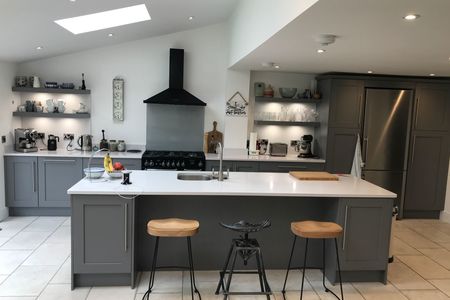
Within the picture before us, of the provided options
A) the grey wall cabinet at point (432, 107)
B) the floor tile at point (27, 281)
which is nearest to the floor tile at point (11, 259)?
the floor tile at point (27, 281)

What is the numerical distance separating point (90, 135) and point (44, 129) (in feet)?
2.32

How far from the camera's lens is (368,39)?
3111 millimetres

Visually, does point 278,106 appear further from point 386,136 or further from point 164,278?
point 164,278

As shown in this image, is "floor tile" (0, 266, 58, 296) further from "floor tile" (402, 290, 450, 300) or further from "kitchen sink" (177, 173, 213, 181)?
"floor tile" (402, 290, 450, 300)

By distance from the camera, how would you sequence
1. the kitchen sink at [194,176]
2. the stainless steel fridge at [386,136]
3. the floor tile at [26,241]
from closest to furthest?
the kitchen sink at [194,176], the floor tile at [26,241], the stainless steel fridge at [386,136]

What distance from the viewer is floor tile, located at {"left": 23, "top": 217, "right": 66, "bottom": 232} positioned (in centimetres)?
486

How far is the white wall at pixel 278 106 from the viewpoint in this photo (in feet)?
20.2

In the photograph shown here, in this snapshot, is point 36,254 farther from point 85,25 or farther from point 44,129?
point 85,25

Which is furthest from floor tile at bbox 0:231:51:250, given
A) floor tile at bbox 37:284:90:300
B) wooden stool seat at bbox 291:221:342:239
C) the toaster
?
the toaster

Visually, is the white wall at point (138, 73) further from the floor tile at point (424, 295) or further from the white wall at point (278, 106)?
the floor tile at point (424, 295)

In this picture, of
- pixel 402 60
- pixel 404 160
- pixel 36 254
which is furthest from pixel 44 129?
pixel 404 160

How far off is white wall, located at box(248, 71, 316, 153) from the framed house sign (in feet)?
6.83

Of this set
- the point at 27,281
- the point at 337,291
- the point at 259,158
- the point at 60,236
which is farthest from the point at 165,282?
the point at 259,158

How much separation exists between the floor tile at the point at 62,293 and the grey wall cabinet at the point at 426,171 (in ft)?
16.0
